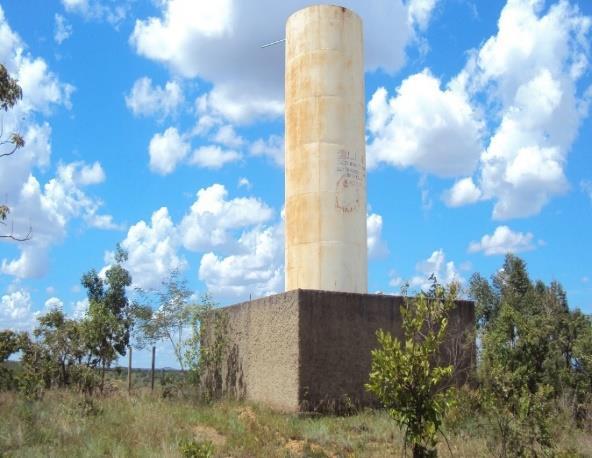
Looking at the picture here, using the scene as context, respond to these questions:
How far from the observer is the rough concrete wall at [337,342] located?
48.1 feet

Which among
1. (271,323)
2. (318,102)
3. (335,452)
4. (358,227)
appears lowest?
(335,452)

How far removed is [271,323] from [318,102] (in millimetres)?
6580

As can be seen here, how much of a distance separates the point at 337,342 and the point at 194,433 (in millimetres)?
4203

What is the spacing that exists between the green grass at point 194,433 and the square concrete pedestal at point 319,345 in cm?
58

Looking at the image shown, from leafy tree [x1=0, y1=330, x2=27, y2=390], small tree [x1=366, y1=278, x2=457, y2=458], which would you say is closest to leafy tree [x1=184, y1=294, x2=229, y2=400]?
leafy tree [x1=0, y1=330, x2=27, y2=390]

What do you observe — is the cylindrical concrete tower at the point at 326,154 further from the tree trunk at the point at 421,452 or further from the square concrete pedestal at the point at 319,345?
the tree trunk at the point at 421,452

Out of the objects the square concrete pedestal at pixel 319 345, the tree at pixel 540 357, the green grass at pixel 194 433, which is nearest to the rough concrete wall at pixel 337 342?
the square concrete pedestal at pixel 319 345

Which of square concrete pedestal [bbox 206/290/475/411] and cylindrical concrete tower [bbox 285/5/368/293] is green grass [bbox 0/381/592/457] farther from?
cylindrical concrete tower [bbox 285/5/368/293]

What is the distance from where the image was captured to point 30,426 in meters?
12.1

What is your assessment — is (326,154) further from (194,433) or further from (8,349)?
(8,349)

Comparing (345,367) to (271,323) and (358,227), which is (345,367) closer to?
(271,323)

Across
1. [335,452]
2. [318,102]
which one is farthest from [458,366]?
[318,102]

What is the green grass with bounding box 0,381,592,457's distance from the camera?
10.8 metres

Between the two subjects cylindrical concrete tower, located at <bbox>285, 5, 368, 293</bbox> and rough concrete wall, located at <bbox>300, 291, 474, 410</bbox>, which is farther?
cylindrical concrete tower, located at <bbox>285, 5, 368, 293</bbox>
